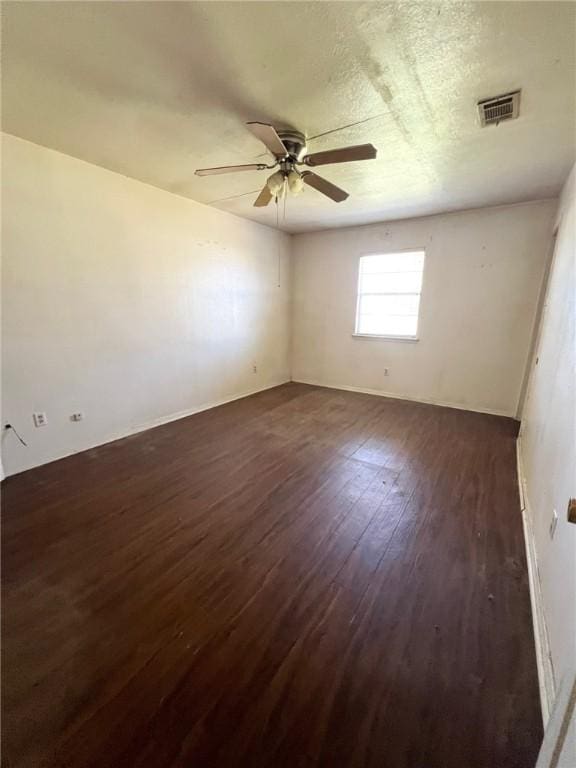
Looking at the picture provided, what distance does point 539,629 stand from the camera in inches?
51.6

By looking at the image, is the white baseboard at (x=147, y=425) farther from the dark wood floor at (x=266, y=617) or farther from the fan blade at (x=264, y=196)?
the fan blade at (x=264, y=196)

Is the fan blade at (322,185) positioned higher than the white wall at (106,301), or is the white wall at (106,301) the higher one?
the fan blade at (322,185)

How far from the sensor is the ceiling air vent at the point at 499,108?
1.76m

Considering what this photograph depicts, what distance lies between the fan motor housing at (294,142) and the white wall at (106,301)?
1.78 meters

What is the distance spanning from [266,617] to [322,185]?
9.08 feet

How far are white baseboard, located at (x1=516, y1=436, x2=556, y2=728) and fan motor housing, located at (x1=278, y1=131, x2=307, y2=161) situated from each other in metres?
2.94

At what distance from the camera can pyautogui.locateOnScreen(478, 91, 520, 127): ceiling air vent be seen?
1757mm

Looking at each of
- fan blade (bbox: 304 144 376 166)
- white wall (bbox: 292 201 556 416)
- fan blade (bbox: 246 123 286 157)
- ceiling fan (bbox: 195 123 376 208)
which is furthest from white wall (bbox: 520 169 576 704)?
fan blade (bbox: 246 123 286 157)

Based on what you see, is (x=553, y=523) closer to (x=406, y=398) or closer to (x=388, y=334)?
(x=406, y=398)

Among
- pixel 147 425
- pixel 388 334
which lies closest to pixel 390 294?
pixel 388 334

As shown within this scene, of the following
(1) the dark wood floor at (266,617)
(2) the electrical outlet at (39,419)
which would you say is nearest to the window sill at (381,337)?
(1) the dark wood floor at (266,617)

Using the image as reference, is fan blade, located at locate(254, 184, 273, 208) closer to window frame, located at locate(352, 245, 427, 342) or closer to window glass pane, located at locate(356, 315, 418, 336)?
window frame, located at locate(352, 245, 427, 342)

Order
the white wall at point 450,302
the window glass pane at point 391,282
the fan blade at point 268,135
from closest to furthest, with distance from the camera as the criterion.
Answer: the fan blade at point 268,135 < the white wall at point 450,302 < the window glass pane at point 391,282

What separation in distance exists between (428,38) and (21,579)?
332cm
